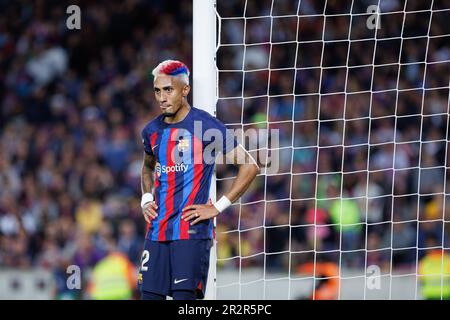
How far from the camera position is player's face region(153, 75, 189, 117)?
5629 millimetres

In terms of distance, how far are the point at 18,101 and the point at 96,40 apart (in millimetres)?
1277

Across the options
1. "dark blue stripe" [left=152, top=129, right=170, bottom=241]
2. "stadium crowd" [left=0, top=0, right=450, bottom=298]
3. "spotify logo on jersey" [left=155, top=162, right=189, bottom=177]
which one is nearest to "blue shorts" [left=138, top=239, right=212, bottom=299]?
"dark blue stripe" [left=152, top=129, right=170, bottom=241]

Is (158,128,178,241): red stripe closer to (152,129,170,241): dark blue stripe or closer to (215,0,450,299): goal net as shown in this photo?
(152,129,170,241): dark blue stripe

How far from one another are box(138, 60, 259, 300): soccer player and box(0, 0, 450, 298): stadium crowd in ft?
7.72

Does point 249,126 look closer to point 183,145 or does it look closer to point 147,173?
point 147,173

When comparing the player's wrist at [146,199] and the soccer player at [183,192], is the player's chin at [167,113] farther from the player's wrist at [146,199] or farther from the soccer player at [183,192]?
the player's wrist at [146,199]

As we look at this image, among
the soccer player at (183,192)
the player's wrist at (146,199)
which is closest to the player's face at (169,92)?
the soccer player at (183,192)

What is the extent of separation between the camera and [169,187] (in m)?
5.68

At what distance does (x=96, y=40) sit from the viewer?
12.6 metres

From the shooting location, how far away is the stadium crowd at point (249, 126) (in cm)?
891

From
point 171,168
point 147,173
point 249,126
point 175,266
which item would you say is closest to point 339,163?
point 249,126
